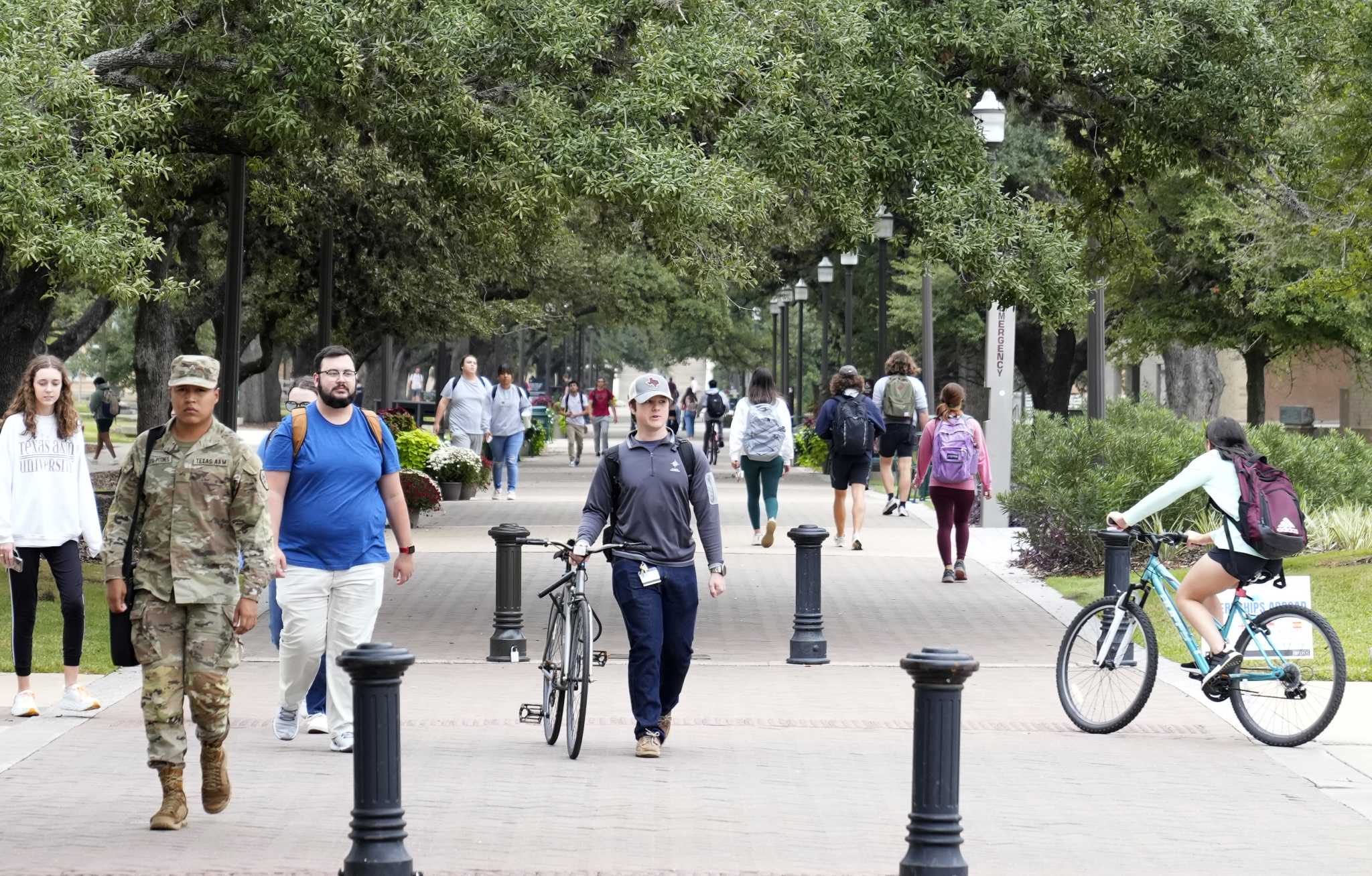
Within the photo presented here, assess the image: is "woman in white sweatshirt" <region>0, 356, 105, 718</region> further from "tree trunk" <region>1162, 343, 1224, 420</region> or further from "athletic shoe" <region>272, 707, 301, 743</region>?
"tree trunk" <region>1162, 343, 1224, 420</region>

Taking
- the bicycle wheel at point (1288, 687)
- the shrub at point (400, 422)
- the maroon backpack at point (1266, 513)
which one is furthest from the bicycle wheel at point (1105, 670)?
the shrub at point (400, 422)

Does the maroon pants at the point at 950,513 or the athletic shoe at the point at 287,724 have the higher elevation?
the maroon pants at the point at 950,513

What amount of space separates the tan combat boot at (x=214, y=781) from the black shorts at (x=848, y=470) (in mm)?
11405

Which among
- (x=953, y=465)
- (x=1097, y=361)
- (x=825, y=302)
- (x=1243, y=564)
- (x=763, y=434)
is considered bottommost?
(x=1243, y=564)

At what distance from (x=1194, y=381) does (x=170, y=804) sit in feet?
130

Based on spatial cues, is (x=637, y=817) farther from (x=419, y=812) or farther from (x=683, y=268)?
(x=683, y=268)

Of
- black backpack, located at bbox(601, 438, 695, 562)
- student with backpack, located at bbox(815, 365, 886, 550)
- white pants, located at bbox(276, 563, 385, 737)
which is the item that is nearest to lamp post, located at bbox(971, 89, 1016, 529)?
student with backpack, located at bbox(815, 365, 886, 550)

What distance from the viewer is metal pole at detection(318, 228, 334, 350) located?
2128 centimetres

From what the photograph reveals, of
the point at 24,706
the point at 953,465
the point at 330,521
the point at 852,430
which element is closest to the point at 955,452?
the point at 953,465

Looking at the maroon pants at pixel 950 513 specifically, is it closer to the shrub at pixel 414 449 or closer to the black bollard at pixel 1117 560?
the black bollard at pixel 1117 560

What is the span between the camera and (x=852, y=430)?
1780 centimetres

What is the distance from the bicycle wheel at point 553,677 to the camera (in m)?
8.62

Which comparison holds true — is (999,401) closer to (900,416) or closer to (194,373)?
(900,416)

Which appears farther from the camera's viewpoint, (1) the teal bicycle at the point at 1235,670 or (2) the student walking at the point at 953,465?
(2) the student walking at the point at 953,465
